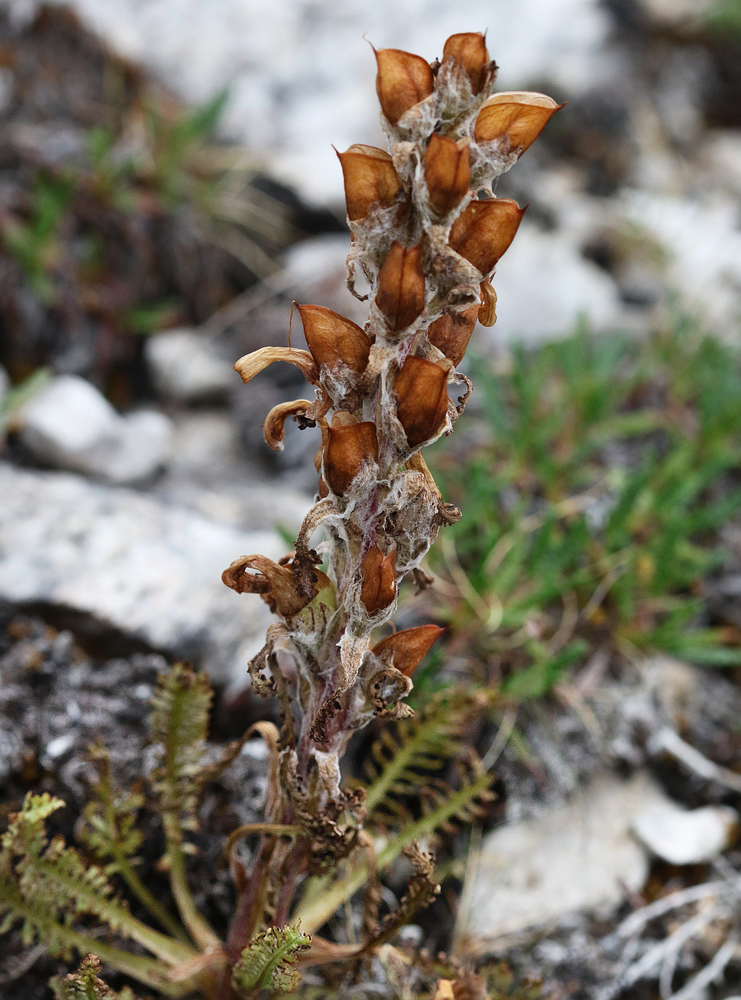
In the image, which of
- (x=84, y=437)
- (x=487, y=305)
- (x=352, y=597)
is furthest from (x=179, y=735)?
(x=84, y=437)

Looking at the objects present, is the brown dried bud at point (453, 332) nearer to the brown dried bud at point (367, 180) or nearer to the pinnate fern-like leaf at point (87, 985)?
the brown dried bud at point (367, 180)

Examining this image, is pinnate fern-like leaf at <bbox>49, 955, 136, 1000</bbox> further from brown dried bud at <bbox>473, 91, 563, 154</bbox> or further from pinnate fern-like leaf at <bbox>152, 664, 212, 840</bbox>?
brown dried bud at <bbox>473, 91, 563, 154</bbox>

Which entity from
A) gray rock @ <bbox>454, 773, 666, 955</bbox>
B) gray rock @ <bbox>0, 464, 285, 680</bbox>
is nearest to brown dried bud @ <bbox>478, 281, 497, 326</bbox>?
gray rock @ <bbox>0, 464, 285, 680</bbox>

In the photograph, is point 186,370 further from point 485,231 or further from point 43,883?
point 485,231

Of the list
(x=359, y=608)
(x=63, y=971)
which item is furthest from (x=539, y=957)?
(x=359, y=608)

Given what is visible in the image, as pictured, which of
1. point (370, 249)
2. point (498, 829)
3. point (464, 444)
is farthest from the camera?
point (464, 444)

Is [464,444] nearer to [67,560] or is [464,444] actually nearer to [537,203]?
[67,560]
